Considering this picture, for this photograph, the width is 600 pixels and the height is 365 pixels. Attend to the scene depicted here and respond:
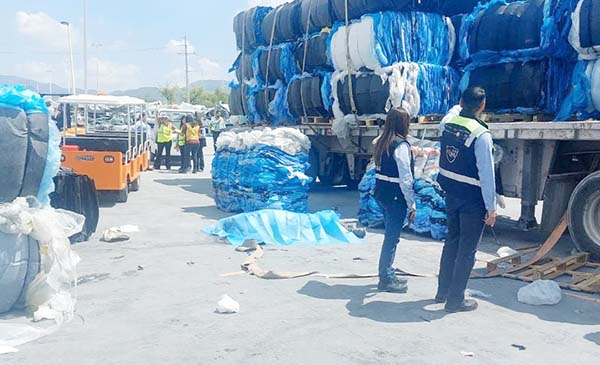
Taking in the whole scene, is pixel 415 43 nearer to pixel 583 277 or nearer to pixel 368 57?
pixel 368 57

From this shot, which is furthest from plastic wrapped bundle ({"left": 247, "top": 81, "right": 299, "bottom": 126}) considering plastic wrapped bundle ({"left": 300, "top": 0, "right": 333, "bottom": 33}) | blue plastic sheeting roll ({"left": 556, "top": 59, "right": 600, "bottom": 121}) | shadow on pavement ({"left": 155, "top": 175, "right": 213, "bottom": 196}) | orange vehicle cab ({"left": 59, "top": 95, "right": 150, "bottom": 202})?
blue plastic sheeting roll ({"left": 556, "top": 59, "right": 600, "bottom": 121})

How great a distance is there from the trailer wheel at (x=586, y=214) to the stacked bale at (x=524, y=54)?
1.64 meters

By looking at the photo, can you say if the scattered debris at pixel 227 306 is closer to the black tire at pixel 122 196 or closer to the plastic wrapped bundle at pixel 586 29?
the plastic wrapped bundle at pixel 586 29

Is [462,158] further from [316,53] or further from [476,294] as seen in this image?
[316,53]

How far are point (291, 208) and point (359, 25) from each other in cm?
339

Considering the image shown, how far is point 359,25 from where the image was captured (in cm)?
1148

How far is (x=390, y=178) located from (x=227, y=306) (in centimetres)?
183

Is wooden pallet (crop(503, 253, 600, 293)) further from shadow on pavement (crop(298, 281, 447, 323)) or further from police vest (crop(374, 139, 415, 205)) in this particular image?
police vest (crop(374, 139, 415, 205))

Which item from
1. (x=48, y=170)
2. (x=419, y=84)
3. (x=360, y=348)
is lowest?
(x=360, y=348)

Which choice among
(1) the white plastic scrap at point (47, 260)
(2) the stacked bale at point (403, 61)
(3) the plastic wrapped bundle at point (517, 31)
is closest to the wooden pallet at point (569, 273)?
(3) the plastic wrapped bundle at point (517, 31)

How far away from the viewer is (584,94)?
8047mm

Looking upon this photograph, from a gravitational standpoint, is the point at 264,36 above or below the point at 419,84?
above

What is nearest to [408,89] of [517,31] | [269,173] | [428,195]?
[517,31]

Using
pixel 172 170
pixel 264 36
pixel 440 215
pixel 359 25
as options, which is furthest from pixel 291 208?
pixel 172 170
